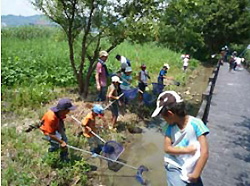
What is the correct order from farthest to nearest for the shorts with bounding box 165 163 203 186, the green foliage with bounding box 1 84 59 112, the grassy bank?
the green foliage with bounding box 1 84 59 112 < the grassy bank < the shorts with bounding box 165 163 203 186

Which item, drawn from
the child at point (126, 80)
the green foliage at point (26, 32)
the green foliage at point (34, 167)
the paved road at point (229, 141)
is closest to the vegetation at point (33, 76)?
the green foliage at point (34, 167)

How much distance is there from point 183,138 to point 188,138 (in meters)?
0.05

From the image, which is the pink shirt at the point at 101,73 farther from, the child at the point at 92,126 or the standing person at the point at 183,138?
the standing person at the point at 183,138

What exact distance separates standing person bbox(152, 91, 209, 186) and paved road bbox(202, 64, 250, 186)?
1.94 m

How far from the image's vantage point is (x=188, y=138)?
96.9 inches

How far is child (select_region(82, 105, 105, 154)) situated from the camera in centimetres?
459

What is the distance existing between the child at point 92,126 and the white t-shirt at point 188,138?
220cm

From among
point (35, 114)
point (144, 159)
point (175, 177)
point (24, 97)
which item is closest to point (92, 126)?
point (144, 159)

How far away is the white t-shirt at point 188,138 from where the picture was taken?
2439 mm

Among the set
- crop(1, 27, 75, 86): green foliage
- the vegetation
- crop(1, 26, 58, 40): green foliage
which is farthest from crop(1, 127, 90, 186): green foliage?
crop(1, 26, 58, 40): green foliage

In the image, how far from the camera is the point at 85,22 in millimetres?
7559

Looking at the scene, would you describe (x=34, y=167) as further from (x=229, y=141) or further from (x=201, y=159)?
(x=229, y=141)

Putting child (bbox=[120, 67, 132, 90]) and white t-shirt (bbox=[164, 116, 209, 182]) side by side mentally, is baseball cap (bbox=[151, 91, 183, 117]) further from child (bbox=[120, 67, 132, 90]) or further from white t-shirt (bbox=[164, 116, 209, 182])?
child (bbox=[120, 67, 132, 90])

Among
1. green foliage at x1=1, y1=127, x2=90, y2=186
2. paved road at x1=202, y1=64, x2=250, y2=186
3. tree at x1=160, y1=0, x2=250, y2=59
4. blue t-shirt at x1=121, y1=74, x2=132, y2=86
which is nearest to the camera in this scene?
green foliage at x1=1, y1=127, x2=90, y2=186
